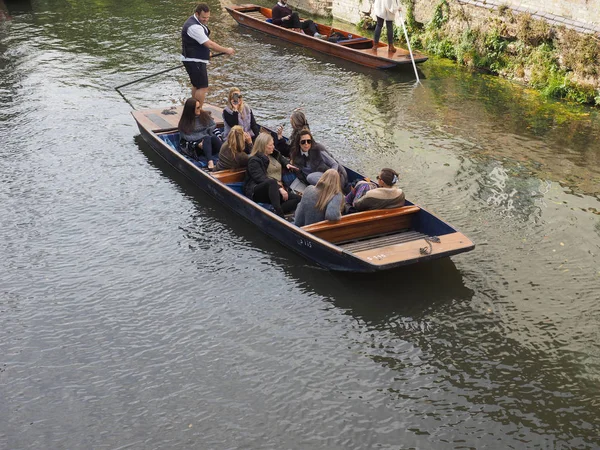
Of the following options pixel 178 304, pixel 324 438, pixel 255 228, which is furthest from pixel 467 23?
pixel 324 438

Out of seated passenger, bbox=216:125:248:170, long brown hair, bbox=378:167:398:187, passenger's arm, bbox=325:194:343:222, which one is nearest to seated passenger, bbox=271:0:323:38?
seated passenger, bbox=216:125:248:170

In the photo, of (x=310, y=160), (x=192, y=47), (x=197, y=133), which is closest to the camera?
(x=310, y=160)

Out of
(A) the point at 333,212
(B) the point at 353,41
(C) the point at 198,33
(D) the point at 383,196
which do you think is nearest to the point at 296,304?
(A) the point at 333,212

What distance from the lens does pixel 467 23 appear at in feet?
51.4

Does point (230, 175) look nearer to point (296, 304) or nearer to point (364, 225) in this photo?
point (364, 225)

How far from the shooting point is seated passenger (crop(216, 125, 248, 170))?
30.8ft

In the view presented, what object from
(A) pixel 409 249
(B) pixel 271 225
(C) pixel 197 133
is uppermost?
(C) pixel 197 133

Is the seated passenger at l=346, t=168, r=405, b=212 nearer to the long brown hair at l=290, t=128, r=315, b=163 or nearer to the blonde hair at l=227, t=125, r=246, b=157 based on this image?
the long brown hair at l=290, t=128, r=315, b=163

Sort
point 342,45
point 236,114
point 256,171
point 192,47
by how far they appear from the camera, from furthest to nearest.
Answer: point 342,45 → point 192,47 → point 236,114 → point 256,171

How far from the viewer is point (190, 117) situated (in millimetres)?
10383

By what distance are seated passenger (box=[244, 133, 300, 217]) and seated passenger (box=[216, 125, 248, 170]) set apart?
1.01 feet

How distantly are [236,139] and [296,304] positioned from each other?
278 centimetres

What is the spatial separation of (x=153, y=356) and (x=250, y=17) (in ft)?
42.9

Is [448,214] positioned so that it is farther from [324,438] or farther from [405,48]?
[405,48]
